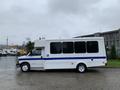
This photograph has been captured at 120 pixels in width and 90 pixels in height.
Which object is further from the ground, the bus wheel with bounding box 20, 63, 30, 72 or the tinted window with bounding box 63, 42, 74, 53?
the tinted window with bounding box 63, 42, 74, 53

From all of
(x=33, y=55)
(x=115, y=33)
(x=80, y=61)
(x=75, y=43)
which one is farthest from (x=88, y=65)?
(x=115, y=33)

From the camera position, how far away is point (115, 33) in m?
47.6

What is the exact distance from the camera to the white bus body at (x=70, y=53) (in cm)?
2061

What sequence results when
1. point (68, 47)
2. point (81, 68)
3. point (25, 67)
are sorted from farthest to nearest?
point (25, 67), point (68, 47), point (81, 68)

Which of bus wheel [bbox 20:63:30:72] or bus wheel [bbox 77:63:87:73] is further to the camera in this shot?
bus wheel [bbox 20:63:30:72]

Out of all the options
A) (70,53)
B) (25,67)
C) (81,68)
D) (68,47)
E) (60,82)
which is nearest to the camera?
(60,82)

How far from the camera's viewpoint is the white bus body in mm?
20609

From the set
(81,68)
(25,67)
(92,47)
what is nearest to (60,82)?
(81,68)

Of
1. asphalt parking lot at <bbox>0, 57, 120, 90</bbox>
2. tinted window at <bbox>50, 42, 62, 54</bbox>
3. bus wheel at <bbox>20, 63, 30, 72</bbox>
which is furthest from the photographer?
bus wheel at <bbox>20, 63, 30, 72</bbox>

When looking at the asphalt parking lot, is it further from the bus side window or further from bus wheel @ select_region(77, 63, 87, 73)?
the bus side window

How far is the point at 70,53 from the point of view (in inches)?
820

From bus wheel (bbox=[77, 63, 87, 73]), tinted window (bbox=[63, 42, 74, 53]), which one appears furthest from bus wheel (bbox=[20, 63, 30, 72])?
bus wheel (bbox=[77, 63, 87, 73])

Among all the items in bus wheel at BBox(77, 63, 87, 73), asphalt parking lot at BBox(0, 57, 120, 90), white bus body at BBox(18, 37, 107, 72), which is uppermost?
white bus body at BBox(18, 37, 107, 72)

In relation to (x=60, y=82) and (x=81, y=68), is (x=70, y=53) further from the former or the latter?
(x=60, y=82)
